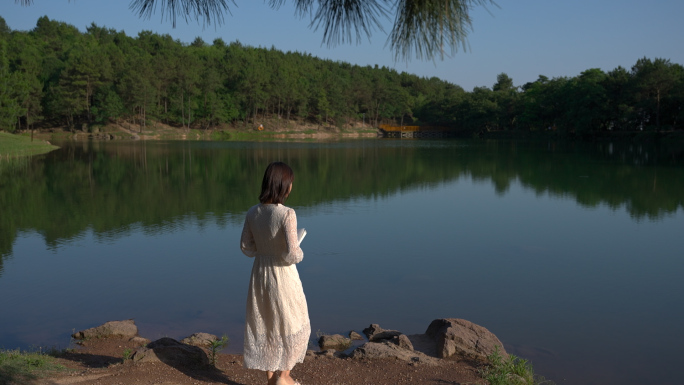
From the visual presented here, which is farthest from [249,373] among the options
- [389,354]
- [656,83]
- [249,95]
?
[249,95]

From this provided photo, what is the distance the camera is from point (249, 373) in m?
3.94

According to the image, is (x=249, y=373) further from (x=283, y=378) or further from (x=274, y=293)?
(x=274, y=293)

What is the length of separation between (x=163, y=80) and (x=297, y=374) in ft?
184

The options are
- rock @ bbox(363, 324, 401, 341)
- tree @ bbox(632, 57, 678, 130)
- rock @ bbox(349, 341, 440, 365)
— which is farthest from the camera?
tree @ bbox(632, 57, 678, 130)

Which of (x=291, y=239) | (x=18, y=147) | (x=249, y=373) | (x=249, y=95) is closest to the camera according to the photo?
(x=291, y=239)

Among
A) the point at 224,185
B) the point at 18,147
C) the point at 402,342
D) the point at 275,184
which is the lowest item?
the point at 402,342

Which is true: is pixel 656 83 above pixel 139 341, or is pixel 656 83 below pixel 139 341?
above

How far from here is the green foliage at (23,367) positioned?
328cm

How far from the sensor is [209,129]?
195 ft

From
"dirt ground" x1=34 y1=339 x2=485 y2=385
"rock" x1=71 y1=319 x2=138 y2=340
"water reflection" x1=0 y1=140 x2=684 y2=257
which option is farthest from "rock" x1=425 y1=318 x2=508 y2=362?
"water reflection" x1=0 y1=140 x2=684 y2=257

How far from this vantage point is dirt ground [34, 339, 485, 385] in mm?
3555

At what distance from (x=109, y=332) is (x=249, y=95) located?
186ft

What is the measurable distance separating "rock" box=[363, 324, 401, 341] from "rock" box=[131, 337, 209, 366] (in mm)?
1616

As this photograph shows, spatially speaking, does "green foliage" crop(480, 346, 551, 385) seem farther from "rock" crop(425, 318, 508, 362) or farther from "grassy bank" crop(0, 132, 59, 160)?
"grassy bank" crop(0, 132, 59, 160)
